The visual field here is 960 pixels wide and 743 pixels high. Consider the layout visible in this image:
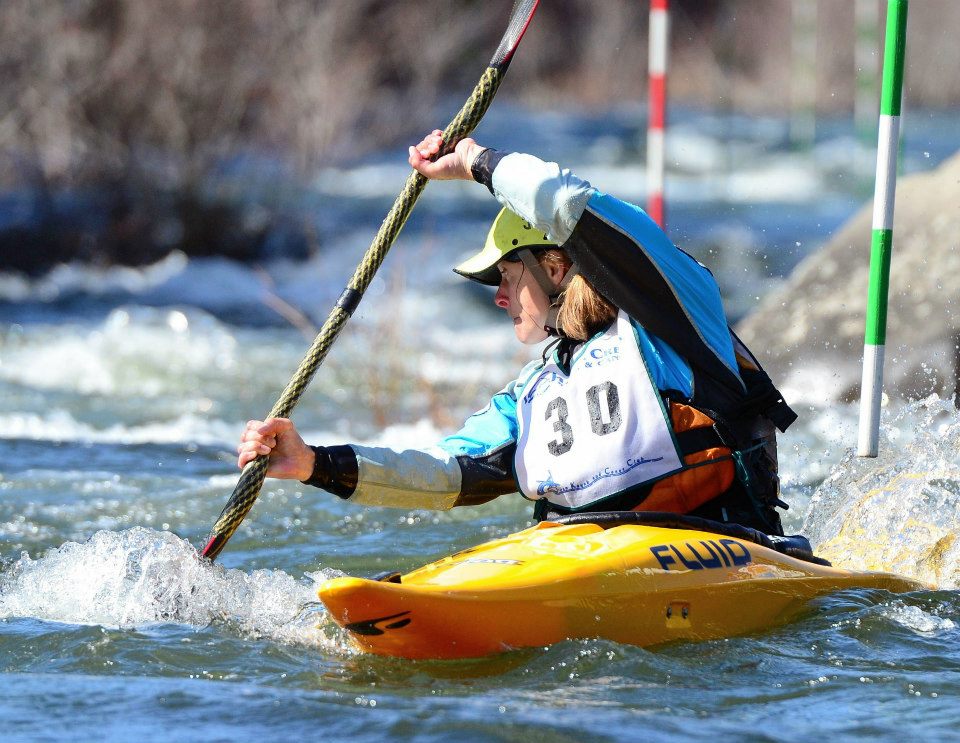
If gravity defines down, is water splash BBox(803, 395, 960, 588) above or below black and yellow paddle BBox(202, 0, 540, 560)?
below

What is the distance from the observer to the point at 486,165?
3332 mm

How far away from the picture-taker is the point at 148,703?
2893 mm

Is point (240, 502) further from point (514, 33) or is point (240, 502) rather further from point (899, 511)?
point (899, 511)

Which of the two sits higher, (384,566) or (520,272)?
(520,272)

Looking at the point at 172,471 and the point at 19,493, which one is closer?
the point at 19,493

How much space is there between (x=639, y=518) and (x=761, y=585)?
34 centimetres

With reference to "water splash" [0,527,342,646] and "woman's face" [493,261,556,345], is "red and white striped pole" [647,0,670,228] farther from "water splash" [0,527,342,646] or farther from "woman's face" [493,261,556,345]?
"water splash" [0,527,342,646]

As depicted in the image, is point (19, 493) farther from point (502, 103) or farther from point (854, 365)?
point (502, 103)

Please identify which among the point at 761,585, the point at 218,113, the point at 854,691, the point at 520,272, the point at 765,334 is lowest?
the point at 854,691

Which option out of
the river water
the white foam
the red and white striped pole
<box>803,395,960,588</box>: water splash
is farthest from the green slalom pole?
the red and white striped pole

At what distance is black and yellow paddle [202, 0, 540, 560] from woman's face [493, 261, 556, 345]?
0.96ft

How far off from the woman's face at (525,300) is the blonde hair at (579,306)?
40mm

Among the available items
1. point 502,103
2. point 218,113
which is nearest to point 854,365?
point 218,113

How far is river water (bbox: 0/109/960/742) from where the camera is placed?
2840mm
